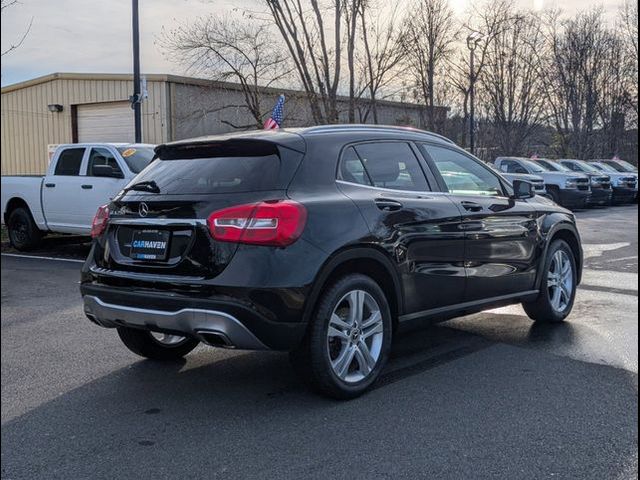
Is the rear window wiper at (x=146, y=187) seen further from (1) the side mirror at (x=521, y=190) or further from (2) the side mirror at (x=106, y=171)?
(2) the side mirror at (x=106, y=171)

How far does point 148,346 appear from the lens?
208 inches

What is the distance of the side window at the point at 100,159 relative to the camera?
38.0ft

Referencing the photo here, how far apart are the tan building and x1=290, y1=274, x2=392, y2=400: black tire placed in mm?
19570

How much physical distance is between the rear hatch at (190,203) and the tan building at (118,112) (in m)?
19.3

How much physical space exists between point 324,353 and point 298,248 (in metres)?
0.67

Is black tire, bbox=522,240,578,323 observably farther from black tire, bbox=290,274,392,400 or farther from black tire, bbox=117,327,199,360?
black tire, bbox=117,327,199,360

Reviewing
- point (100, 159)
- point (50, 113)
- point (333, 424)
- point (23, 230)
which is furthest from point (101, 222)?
point (50, 113)

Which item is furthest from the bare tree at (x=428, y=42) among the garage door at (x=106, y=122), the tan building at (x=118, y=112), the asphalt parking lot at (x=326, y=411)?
the asphalt parking lot at (x=326, y=411)

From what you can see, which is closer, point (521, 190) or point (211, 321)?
point (211, 321)

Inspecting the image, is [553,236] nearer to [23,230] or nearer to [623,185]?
[23,230]

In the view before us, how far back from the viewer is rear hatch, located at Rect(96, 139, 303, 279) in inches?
166

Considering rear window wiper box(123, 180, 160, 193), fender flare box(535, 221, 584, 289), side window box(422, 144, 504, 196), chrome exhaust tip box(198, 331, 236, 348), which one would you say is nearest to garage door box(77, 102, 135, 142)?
fender flare box(535, 221, 584, 289)

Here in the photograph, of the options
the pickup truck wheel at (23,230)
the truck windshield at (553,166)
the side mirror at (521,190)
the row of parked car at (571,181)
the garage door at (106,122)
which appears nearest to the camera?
the side mirror at (521,190)

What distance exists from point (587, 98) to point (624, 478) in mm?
38436
